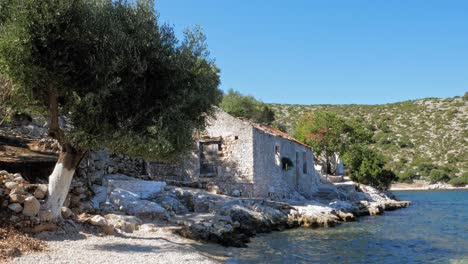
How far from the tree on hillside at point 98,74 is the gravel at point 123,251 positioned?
1413mm

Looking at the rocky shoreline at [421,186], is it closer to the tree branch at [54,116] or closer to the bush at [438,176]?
the bush at [438,176]

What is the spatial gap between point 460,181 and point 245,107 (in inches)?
1858

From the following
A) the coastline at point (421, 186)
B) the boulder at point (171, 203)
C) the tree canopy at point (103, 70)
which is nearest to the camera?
the tree canopy at point (103, 70)

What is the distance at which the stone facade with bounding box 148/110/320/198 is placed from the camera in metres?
25.5

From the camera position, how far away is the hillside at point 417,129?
7706cm

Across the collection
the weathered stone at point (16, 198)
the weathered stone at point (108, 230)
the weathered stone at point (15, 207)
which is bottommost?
the weathered stone at point (108, 230)

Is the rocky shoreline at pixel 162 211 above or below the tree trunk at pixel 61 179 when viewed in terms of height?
below

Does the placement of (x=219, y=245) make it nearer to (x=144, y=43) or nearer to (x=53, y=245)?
(x=53, y=245)

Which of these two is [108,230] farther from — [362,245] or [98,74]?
[362,245]

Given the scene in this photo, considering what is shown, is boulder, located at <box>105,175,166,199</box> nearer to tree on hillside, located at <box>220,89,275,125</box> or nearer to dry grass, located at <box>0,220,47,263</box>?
dry grass, located at <box>0,220,47,263</box>

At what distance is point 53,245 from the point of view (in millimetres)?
10219

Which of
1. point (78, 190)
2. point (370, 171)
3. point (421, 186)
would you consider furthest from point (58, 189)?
point (421, 186)

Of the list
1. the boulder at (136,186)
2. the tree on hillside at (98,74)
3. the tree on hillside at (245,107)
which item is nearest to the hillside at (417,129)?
the tree on hillside at (245,107)

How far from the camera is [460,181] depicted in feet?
252
